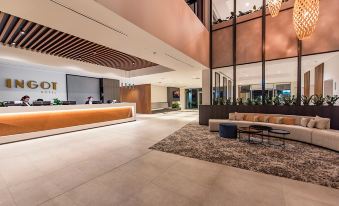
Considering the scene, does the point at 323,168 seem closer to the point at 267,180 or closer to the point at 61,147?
the point at 267,180

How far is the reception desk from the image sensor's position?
5.22 m

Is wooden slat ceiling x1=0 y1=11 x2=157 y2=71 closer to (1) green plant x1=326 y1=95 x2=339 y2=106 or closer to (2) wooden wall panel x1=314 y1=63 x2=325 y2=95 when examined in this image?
(1) green plant x1=326 y1=95 x2=339 y2=106

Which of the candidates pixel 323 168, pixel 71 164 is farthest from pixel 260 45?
pixel 71 164

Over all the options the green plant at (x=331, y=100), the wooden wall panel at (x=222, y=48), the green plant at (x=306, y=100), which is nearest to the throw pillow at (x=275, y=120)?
the green plant at (x=306, y=100)

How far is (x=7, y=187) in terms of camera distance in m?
2.54

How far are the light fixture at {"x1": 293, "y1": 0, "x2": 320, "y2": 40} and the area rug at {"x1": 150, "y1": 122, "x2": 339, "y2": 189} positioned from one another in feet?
9.93

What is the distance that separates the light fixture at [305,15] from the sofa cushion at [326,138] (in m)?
2.81

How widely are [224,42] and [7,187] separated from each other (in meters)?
9.04

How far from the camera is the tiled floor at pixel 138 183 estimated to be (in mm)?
2182

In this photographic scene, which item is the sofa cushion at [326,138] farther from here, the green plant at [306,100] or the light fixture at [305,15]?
the light fixture at [305,15]

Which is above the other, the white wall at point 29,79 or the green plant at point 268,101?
the white wall at point 29,79

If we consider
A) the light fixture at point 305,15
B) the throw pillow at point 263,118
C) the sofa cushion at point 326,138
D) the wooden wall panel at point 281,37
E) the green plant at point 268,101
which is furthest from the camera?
the green plant at point 268,101

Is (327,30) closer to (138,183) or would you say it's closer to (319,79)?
(319,79)

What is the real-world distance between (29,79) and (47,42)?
4.22 metres
